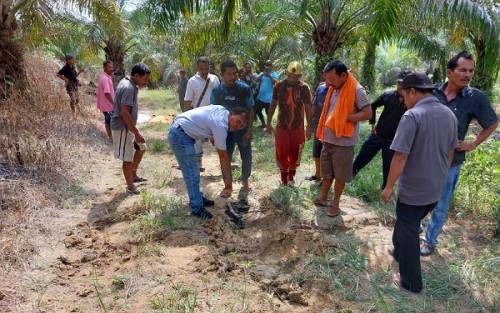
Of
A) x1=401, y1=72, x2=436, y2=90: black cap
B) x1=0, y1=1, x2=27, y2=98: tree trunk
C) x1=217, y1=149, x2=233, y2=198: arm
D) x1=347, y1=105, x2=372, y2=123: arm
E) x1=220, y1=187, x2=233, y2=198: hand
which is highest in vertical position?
x1=0, y1=1, x2=27, y2=98: tree trunk

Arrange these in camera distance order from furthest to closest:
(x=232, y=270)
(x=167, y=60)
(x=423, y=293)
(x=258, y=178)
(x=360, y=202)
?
(x=167, y=60) → (x=258, y=178) → (x=360, y=202) → (x=232, y=270) → (x=423, y=293)

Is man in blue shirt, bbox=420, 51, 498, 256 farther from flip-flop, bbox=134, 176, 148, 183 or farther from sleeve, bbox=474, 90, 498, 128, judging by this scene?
flip-flop, bbox=134, 176, 148, 183

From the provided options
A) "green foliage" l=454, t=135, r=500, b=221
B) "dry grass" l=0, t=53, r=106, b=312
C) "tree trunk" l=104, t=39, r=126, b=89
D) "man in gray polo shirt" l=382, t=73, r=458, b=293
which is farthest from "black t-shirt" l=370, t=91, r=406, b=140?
"tree trunk" l=104, t=39, r=126, b=89

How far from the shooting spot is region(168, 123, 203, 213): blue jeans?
13.0 ft

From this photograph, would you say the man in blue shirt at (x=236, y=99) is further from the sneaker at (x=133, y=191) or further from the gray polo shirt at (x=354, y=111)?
the sneaker at (x=133, y=191)

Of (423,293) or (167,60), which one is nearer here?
(423,293)

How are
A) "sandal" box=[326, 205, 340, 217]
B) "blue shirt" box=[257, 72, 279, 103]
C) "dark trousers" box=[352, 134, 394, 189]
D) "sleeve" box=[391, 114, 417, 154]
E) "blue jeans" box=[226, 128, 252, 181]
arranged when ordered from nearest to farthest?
1. "sleeve" box=[391, 114, 417, 154]
2. "sandal" box=[326, 205, 340, 217]
3. "dark trousers" box=[352, 134, 394, 189]
4. "blue jeans" box=[226, 128, 252, 181]
5. "blue shirt" box=[257, 72, 279, 103]

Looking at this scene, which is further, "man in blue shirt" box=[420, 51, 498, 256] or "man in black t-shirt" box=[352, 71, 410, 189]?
"man in black t-shirt" box=[352, 71, 410, 189]

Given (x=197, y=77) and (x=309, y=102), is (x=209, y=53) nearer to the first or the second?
(x=197, y=77)

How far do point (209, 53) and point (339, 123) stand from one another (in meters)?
13.4

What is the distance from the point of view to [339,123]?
386cm

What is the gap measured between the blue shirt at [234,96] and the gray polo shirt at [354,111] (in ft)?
3.73

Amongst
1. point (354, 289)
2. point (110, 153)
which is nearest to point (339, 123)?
point (354, 289)

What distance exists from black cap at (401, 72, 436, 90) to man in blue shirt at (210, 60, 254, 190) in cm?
220
